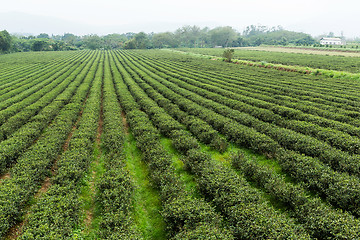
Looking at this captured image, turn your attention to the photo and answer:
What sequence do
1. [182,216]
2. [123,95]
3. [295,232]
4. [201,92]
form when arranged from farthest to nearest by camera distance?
1. [201,92]
2. [123,95]
3. [182,216]
4. [295,232]

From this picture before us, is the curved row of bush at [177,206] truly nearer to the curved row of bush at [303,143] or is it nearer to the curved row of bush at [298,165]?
the curved row of bush at [298,165]

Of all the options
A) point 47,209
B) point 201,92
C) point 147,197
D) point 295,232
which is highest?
point 201,92

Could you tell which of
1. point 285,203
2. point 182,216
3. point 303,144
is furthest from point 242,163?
point 182,216

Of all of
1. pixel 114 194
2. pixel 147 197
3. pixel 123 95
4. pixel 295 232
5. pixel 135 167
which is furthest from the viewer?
pixel 123 95

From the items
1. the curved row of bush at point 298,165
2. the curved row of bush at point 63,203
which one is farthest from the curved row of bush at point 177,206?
the curved row of bush at point 298,165

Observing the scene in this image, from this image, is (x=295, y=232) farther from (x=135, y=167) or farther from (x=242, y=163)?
(x=135, y=167)

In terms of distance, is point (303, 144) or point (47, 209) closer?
point (47, 209)

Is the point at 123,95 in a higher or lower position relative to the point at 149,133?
higher
